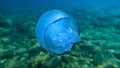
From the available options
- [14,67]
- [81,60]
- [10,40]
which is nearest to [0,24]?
[10,40]

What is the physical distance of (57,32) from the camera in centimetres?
271

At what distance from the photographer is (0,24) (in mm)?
7645

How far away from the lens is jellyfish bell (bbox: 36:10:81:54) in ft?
8.66

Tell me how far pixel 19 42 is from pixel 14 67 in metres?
2.07

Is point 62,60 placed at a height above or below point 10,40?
below

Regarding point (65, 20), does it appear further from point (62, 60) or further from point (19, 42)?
point (19, 42)

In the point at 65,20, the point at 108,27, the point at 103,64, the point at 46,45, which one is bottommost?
the point at 103,64

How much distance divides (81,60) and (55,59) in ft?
2.02

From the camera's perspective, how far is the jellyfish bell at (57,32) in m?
2.64

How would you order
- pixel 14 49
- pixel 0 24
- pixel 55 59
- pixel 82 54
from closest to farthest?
pixel 55 59 → pixel 82 54 → pixel 14 49 → pixel 0 24

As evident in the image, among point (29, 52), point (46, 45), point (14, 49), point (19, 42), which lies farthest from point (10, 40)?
point (46, 45)

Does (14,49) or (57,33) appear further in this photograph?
(14,49)

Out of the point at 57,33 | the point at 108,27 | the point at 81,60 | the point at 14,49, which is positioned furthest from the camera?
the point at 108,27

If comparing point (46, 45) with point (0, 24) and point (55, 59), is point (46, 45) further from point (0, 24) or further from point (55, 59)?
point (0, 24)
